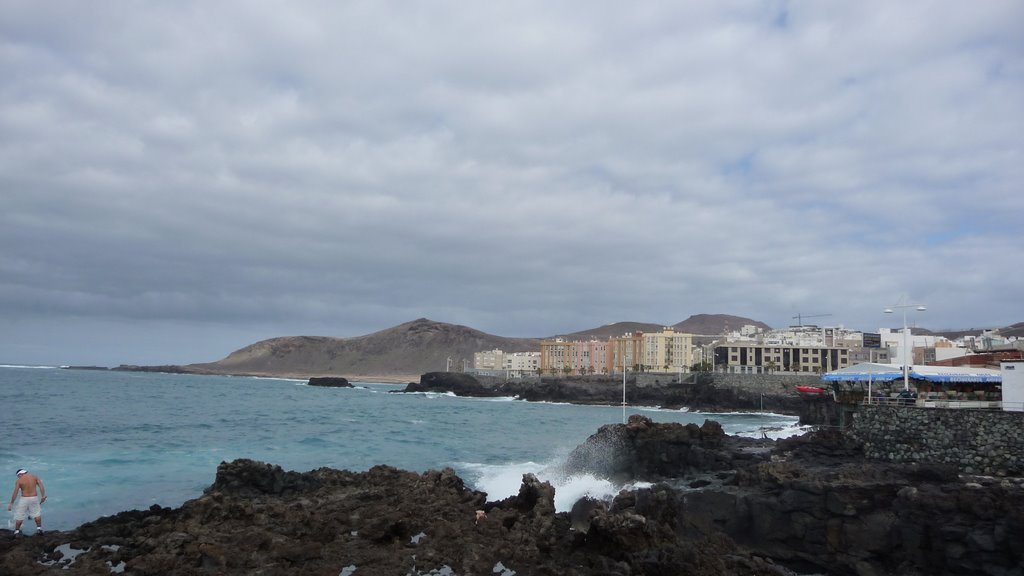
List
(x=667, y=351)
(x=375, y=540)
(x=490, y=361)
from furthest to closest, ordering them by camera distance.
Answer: (x=490, y=361) < (x=667, y=351) < (x=375, y=540)

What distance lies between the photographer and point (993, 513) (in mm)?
12633

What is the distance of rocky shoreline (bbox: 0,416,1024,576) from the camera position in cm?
1122

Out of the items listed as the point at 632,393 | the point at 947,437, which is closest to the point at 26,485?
the point at 947,437

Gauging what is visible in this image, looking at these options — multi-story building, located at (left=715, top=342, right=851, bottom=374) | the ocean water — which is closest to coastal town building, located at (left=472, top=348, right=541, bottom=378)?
multi-story building, located at (left=715, top=342, right=851, bottom=374)

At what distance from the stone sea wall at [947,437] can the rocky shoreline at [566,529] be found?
1805mm

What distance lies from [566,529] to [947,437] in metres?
12.1

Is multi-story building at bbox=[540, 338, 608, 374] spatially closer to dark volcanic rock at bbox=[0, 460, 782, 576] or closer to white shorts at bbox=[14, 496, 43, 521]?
dark volcanic rock at bbox=[0, 460, 782, 576]

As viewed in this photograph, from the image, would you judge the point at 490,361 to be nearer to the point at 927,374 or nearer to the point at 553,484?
the point at 927,374

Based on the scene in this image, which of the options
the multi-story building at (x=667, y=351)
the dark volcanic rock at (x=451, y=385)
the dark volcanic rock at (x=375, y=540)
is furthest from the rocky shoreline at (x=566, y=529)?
the multi-story building at (x=667, y=351)

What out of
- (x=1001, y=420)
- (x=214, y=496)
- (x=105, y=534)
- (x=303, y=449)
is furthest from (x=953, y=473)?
(x=303, y=449)

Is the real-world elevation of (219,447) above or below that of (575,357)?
below

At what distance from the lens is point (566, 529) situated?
13000 mm

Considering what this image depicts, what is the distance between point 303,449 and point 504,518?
18952 mm

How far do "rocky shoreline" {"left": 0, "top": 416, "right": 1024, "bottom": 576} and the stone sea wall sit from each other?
1805mm
